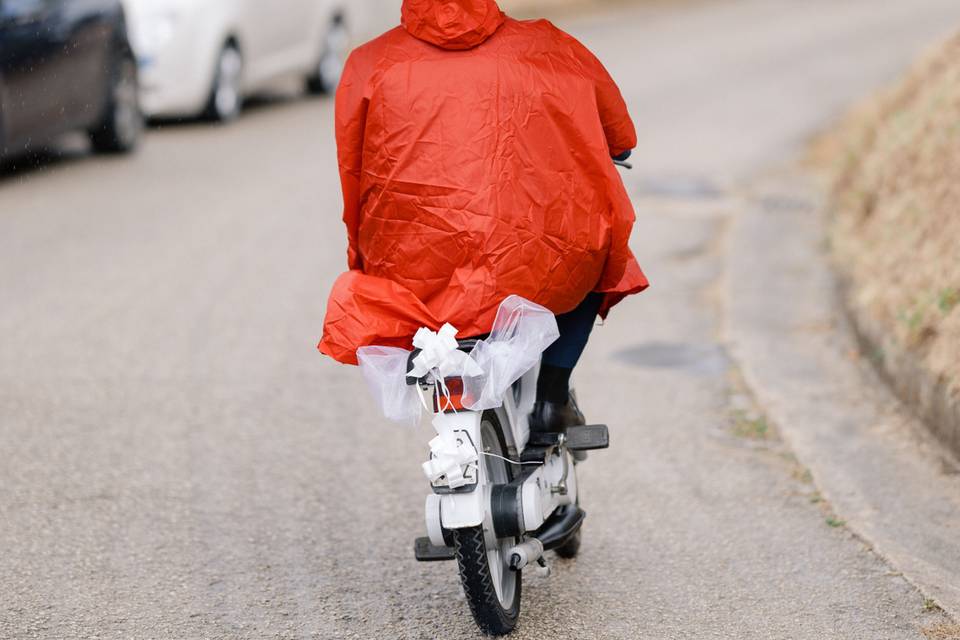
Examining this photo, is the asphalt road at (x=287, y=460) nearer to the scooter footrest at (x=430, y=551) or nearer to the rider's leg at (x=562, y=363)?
the scooter footrest at (x=430, y=551)

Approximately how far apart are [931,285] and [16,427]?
4247mm

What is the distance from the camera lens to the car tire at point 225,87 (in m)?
15.0

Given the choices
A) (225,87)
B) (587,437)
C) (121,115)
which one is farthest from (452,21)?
(225,87)

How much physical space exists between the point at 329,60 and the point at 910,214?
35.1ft

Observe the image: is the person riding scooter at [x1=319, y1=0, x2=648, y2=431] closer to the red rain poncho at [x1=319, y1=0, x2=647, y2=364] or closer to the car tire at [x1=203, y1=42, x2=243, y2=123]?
the red rain poncho at [x1=319, y1=0, x2=647, y2=364]

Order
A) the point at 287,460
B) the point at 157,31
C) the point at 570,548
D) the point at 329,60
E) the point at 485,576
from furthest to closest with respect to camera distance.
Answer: the point at 329,60, the point at 157,31, the point at 287,460, the point at 570,548, the point at 485,576

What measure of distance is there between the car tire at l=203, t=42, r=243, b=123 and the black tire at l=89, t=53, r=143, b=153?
1455 mm

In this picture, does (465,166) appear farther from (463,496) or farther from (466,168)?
(463,496)

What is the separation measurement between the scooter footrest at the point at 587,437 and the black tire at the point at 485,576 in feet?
0.99

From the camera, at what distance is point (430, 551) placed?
4.43 meters

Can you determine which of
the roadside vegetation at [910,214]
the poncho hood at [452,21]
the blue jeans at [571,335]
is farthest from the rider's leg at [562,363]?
the roadside vegetation at [910,214]

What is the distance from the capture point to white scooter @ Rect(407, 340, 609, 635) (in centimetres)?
418

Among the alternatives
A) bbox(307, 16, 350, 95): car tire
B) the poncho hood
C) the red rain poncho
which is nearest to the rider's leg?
the red rain poncho

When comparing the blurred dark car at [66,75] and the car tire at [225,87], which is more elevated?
the blurred dark car at [66,75]
